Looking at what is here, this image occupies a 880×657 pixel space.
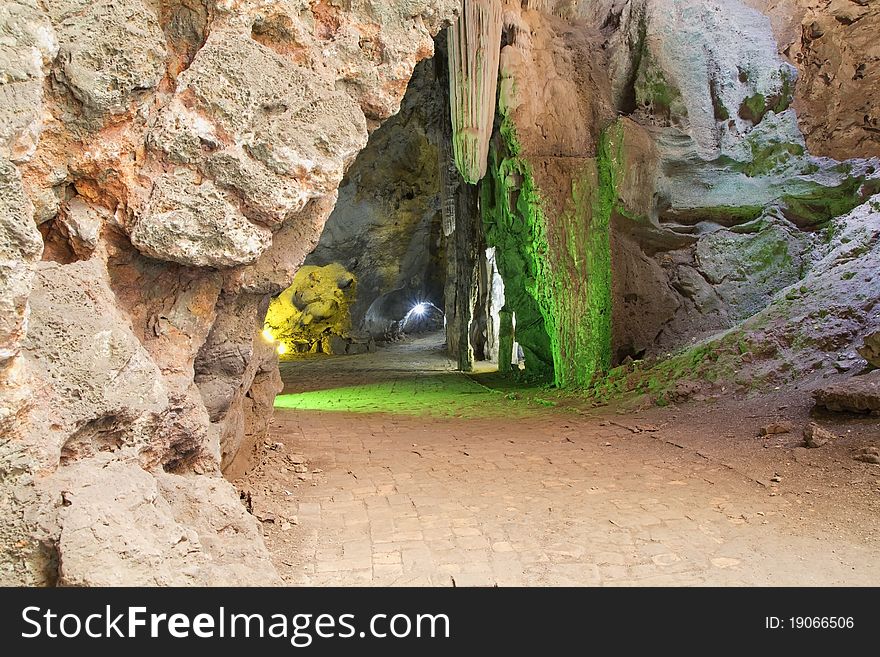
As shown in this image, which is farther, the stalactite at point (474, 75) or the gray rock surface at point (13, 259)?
the stalactite at point (474, 75)

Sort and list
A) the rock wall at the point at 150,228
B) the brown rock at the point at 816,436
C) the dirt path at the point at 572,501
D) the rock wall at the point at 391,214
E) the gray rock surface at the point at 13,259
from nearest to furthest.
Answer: the gray rock surface at the point at 13,259 < the rock wall at the point at 150,228 < the dirt path at the point at 572,501 < the brown rock at the point at 816,436 < the rock wall at the point at 391,214

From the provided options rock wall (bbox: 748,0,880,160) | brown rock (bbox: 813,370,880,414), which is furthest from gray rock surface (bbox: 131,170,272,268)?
rock wall (bbox: 748,0,880,160)

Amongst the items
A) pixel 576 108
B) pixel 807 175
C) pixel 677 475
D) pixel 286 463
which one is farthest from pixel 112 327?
pixel 807 175

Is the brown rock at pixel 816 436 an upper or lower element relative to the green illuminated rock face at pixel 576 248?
lower

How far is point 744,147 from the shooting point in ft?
33.5

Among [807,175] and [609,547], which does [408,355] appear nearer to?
[807,175]

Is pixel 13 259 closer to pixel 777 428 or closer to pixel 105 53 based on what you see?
pixel 105 53

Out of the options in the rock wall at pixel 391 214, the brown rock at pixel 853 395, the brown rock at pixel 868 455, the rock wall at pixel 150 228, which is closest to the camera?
the rock wall at pixel 150 228

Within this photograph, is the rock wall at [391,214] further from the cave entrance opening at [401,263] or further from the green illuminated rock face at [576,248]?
the green illuminated rock face at [576,248]

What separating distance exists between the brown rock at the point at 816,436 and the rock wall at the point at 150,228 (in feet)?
14.9

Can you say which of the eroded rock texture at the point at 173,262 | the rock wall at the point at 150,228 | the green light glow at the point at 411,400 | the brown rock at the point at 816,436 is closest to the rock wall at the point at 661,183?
the eroded rock texture at the point at 173,262

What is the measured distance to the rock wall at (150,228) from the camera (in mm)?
2270

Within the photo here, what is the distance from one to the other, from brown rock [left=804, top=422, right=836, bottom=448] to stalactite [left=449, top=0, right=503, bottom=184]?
686 centimetres

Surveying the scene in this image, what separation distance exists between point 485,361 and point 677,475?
44.8 ft
